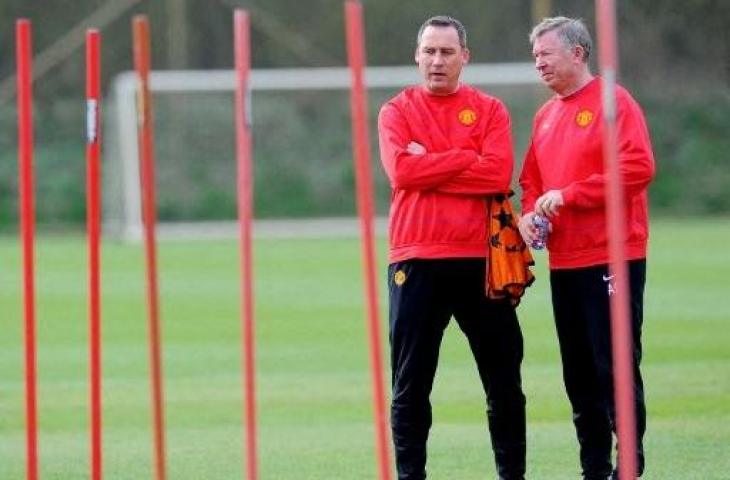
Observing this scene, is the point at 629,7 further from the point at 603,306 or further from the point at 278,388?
the point at 603,306

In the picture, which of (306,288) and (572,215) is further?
(306,288)

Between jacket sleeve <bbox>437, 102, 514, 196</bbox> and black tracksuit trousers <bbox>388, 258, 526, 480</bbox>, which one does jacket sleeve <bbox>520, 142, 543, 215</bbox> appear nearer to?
jacket sleeve <bbox>437, 102, 514, 196</bbox>

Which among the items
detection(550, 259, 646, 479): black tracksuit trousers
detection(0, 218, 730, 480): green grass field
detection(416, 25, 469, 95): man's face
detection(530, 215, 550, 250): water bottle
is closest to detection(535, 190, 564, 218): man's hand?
detection(530, 215, 550, 250): water bottle

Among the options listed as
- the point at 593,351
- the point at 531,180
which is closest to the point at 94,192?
the point at 531,180

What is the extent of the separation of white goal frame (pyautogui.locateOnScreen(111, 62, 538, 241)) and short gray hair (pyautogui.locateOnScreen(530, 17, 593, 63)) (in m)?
23.0

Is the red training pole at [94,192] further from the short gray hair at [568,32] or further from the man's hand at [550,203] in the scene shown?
the short gray hair at [568,32]

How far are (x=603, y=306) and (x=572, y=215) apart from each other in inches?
15.8

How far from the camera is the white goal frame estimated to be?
32531mm

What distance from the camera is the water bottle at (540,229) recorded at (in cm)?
855

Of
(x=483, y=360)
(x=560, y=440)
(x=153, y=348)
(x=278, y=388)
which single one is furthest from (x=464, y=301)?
(x=278, y=388)

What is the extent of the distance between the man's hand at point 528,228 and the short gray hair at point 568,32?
2.40 ft

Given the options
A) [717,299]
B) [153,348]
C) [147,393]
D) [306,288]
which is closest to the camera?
[153,348]

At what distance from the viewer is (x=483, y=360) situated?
28.8ft

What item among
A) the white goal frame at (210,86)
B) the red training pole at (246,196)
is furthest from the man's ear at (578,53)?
the white goal frame at (210,86)
